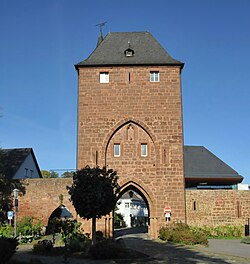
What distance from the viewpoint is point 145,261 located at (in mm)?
14898

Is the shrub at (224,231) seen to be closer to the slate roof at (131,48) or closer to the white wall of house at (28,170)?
the slate roof at (131,48)

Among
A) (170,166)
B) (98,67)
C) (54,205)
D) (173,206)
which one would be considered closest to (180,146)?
(170,166)

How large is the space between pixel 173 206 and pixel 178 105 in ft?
22.2

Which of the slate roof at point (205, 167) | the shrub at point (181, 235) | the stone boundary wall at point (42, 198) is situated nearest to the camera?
the shrub at point (181, 235)

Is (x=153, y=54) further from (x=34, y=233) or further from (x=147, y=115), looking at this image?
(x=34, y=233)

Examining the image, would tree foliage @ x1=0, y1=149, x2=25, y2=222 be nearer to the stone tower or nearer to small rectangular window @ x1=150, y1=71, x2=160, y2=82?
the stone tower

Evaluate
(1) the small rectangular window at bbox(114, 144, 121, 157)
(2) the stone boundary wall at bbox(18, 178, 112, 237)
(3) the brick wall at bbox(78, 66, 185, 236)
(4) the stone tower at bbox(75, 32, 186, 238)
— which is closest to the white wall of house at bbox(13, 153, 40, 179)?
(2) the stone boundary wall at bbox(18, 178, 112, 237)

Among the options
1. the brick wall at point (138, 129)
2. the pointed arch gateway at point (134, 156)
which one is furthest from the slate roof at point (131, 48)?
the pointed arch gateway at point (134, 156)

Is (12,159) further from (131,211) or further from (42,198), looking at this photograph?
(131,211)

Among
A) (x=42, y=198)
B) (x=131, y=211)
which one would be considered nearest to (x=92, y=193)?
(x=42, y=198)

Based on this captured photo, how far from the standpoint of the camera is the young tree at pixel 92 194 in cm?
1786

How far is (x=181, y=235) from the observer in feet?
76.8

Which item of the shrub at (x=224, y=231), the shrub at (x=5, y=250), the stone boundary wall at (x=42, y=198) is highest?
the stone boundary wall at (x=42, y=198)

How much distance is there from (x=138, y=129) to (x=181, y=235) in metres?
7.78
